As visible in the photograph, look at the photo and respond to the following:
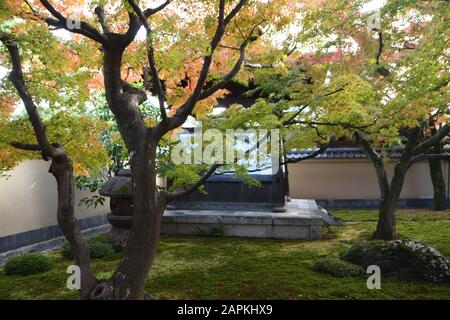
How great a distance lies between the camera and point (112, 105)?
15.7 feet

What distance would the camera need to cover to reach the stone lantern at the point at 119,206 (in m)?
8.77

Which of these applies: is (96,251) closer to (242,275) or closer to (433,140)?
(242,275)

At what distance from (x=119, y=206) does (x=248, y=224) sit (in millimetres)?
3605

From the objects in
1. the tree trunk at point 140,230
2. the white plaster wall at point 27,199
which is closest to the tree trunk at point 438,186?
the tree trunk at point 140,230

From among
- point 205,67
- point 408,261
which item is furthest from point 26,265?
point 408,261

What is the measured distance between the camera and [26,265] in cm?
672

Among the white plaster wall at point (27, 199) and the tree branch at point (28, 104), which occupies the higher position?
the tree branch at point (28, 104)

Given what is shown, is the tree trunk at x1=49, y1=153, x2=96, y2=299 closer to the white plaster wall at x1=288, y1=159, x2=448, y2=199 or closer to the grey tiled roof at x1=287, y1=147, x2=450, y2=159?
the grey tiled roof at x1=287, y1=147, x2=450, y2=159

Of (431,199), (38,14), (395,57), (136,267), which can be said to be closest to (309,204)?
(395,57)

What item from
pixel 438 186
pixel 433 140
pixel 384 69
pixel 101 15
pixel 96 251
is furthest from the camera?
pixel 438 186

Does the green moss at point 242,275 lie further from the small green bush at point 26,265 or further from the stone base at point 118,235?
the stone base at point 118,235

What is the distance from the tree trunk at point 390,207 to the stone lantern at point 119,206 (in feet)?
21.1

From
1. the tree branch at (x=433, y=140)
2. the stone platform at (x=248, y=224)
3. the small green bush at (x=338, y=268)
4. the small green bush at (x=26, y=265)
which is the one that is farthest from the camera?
the stone platform at (x=248, y=224)
